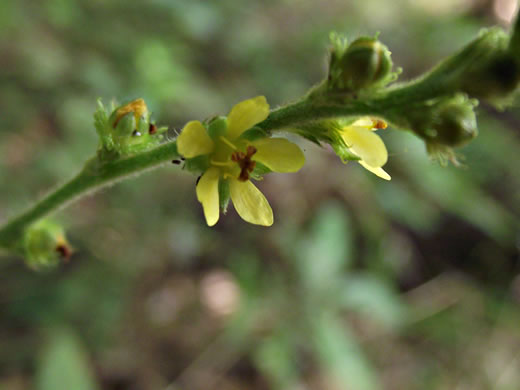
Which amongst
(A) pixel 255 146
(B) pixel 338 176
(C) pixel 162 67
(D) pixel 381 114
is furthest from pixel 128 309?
(D) pixel 381 114

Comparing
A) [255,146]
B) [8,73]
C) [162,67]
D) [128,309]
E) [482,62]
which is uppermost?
[8,73]

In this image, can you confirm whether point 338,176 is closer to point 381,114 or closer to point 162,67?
point 162,67

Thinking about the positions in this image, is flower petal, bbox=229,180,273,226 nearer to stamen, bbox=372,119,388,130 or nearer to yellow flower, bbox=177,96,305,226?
yellow flower, bbox=177,96,305,226

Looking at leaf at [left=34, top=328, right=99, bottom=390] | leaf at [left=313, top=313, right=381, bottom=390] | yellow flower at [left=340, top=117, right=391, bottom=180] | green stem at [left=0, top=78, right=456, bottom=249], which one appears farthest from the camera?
leaf at [left=313, top=313, right=381, bottom=390]

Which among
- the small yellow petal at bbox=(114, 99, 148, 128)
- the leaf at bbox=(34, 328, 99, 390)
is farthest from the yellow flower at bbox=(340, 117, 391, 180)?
the leaf at bbox=(34, 328, 99, 390)

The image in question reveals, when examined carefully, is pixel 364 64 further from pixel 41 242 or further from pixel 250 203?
pixel 41 242
